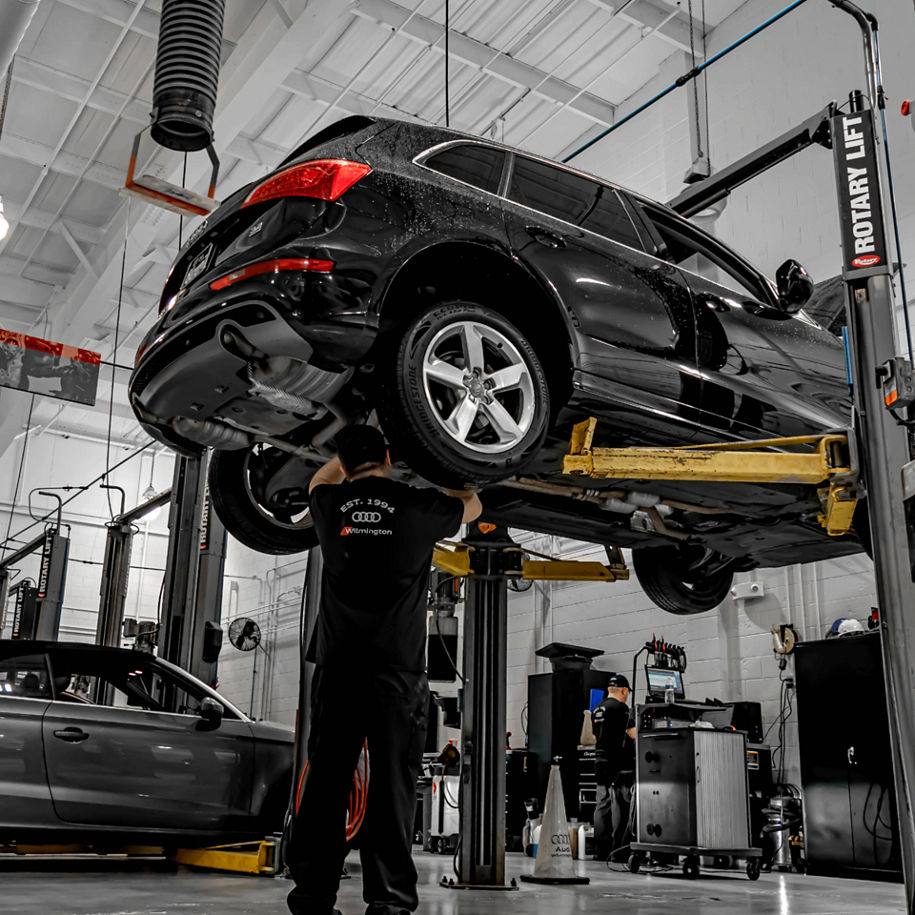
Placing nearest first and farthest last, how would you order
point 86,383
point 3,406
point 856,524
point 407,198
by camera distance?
point 407,198, point 856,524, point 86,383, point 3,406

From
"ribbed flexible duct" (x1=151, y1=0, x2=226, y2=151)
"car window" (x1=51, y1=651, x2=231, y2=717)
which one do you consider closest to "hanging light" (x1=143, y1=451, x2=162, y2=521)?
"car window" (x1=51, y1=651, x2=231, y2=717)

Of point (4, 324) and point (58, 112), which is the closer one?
point (58, 112)

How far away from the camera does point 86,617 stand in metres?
19.4

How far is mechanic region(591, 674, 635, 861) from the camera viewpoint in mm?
8969

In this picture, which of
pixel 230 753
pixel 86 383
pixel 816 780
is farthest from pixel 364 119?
pixel 816 780

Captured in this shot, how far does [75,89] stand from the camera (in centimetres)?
1023

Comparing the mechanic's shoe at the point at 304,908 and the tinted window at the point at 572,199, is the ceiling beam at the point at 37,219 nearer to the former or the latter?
the tinted window at the point at 572,199

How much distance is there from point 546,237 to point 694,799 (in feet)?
16.5

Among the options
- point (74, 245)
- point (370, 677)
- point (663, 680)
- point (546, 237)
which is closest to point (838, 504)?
point (546, 237)

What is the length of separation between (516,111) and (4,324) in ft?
29.3

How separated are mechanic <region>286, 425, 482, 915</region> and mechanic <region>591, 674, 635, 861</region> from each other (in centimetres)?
643

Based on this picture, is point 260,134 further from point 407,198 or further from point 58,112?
point 407,198

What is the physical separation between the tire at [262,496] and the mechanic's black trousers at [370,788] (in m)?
1.36

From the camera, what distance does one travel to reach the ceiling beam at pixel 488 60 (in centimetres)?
911
